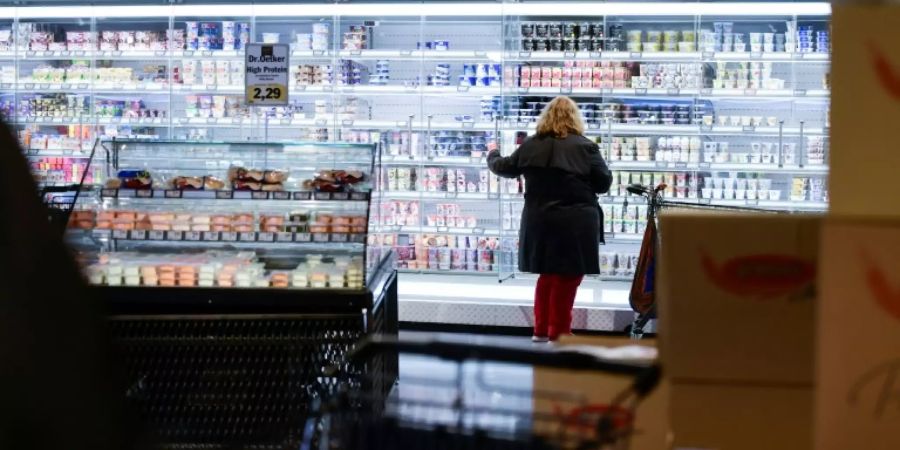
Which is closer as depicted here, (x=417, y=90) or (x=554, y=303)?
(x=554, y=303)

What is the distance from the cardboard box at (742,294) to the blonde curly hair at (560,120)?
4.32 metres

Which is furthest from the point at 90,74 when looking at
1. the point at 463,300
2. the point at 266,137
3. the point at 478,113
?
the point at 463,300

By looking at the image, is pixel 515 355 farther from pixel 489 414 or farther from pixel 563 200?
pixel 563 200

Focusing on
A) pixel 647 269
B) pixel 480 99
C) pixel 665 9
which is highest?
pixel 665 9

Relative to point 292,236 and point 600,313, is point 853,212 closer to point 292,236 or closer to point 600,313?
point 292,236

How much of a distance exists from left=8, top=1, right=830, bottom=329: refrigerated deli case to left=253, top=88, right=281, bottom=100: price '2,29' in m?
1.43

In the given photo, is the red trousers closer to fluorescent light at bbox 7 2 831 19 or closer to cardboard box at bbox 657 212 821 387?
fluorescent light at bbox 7 2 831 19

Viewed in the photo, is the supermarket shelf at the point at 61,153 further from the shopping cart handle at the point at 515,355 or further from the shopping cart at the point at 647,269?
the shopping cart handle at the point at 515,355

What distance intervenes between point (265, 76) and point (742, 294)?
4360 mm

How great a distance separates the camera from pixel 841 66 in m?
1.32

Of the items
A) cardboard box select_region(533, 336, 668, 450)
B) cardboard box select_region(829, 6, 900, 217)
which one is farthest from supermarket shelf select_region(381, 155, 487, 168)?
cardboard box select_region(829, 6, 900, 217)

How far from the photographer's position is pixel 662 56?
22.4 feet

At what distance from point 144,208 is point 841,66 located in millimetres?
3149

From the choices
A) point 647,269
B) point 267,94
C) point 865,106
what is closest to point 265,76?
point 267,94
